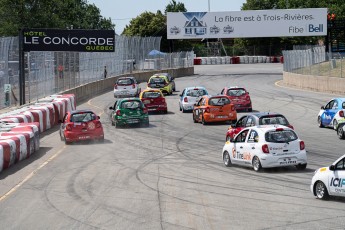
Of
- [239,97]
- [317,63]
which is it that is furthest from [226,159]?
[317,63]

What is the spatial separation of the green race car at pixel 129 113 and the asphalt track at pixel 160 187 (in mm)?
1048

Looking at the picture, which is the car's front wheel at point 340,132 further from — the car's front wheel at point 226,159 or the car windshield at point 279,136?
the car windshield at point 279,136

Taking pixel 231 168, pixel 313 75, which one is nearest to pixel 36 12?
pixel 313 75

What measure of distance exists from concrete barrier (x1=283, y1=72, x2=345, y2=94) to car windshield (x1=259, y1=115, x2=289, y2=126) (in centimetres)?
2590

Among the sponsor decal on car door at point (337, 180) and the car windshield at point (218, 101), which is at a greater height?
the car windshield at point (218, 101)

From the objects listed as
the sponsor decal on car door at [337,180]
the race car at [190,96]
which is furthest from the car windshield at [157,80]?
the sponsor decal on car door at [337,180]

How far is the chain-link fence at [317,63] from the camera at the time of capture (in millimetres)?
54219

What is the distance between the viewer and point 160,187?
1809 centimetres

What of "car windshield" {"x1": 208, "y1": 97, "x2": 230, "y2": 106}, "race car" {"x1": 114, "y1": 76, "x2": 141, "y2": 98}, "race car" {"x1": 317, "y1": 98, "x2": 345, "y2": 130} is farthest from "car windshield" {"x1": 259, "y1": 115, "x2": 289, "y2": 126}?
"race car" {"x1": 114, "y1": 76, "x2": 141, "y2": 98}

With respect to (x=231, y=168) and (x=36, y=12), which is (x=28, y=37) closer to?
(x=231, y=168)

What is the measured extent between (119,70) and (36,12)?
20673 millimetres

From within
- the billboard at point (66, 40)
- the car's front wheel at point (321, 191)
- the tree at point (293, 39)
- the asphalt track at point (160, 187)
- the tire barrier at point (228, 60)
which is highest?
the tree at point (293, 39)

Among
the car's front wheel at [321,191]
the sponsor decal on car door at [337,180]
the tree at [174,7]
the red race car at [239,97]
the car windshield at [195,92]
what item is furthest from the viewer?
the tree at [174,7]

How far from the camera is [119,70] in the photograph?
7119 cm
